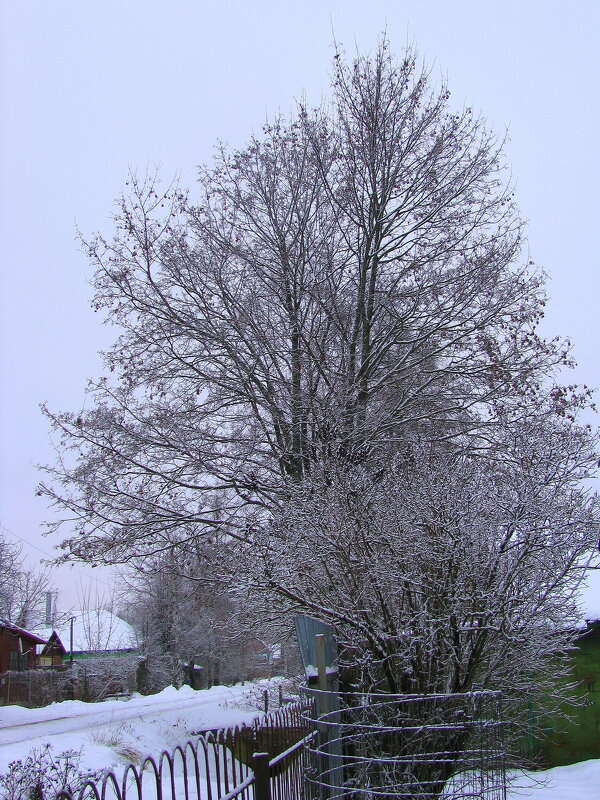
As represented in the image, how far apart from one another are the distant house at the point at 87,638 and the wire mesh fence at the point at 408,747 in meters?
52.1

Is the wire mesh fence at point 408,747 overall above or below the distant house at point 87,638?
below

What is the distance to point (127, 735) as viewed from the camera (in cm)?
1271

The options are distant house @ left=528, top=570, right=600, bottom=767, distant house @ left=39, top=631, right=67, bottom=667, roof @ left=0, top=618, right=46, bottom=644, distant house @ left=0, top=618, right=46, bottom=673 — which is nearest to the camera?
distant house @ left=528, top=570, right=600, bottom=767

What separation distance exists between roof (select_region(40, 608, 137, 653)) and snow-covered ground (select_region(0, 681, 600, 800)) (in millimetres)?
39213

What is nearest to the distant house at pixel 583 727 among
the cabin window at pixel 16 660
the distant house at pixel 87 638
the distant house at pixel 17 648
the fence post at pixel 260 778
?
the fence post at pixel 260 778

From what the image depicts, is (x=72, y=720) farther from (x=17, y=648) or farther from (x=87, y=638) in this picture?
(x=87, y=638)

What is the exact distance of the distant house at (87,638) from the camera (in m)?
56.3

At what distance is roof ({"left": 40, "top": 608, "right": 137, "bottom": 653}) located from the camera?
5846 centimetres

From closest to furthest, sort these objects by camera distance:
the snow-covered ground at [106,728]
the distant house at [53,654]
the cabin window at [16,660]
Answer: the snow-covered ground at [106,728] < the cabin window at [16,660] < the distant house at [53,654]

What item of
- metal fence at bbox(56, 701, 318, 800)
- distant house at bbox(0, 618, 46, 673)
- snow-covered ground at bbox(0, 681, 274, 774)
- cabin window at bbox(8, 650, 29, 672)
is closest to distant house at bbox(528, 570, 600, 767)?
snow-covered ground at bbox(0, 681, 274, 774)

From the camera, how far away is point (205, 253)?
11070 mm

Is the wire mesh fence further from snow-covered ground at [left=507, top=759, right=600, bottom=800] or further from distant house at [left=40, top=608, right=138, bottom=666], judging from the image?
distant house at [left=40, top=608, right=138, bottom=666]

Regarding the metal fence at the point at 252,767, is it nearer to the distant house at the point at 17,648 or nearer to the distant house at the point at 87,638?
the distant house at the point at 17,648

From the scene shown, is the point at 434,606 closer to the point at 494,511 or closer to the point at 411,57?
the point at 494,511
